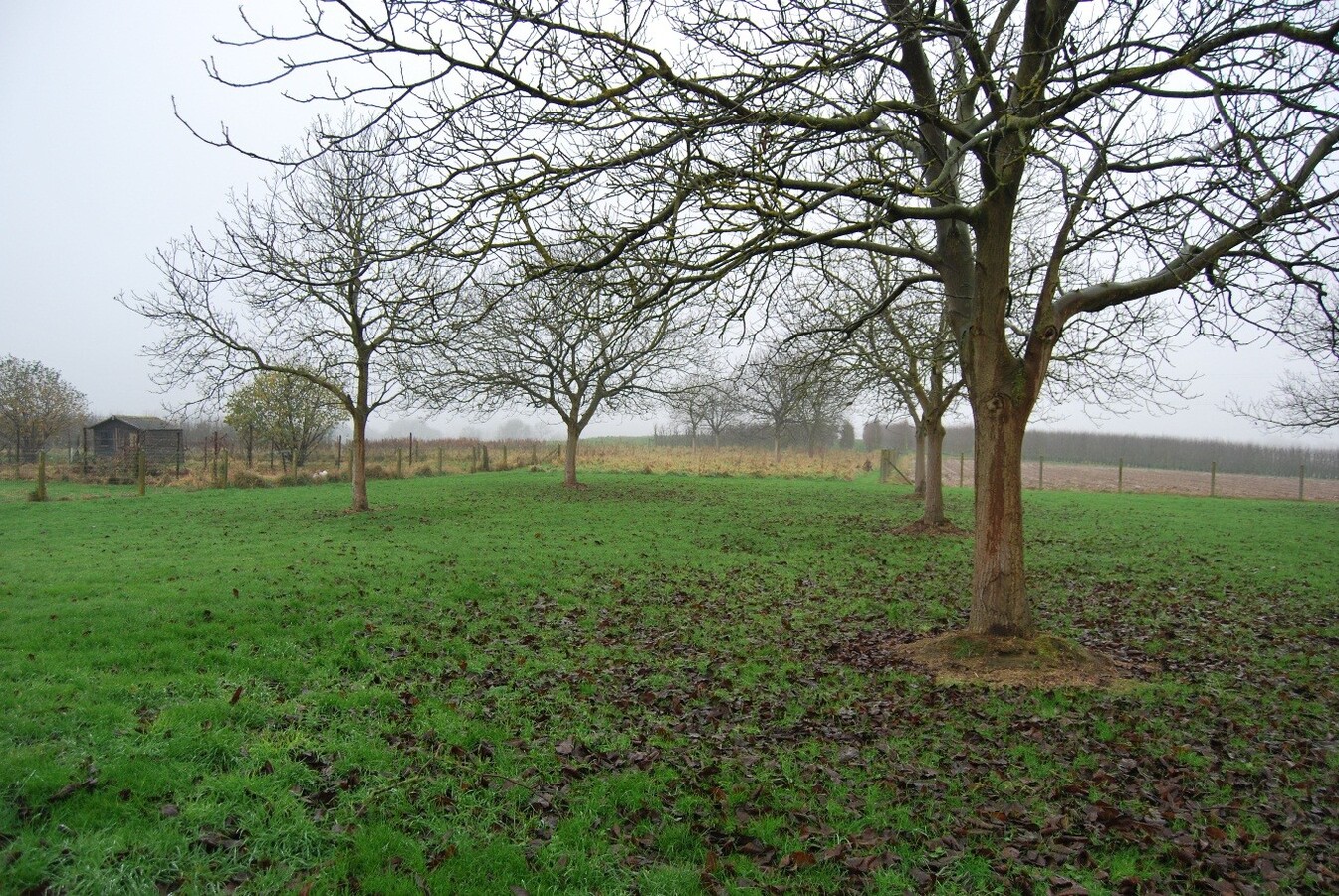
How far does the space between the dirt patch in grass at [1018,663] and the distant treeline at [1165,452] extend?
34.9 m

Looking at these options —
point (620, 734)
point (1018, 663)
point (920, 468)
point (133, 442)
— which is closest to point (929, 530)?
point (920, 468)

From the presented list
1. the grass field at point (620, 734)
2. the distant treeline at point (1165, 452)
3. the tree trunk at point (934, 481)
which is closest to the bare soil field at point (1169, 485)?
the distant treeline at point (1165, 452)

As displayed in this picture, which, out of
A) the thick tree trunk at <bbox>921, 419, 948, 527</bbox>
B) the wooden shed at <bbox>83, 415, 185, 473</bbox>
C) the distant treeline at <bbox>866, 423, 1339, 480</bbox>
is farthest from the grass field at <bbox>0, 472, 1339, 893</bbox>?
the distant treeline at <bbox>866, 423, 1339, 480</bbox>

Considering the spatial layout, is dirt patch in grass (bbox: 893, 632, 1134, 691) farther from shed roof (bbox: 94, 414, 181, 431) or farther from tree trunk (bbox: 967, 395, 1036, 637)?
shed roof (bbox: 94, 414, 181, 431)

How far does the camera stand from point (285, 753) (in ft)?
14.5

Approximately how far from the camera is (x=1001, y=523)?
671 cm

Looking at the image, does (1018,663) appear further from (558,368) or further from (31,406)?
(31,406)

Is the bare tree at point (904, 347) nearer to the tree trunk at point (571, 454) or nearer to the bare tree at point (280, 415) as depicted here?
the tree trunk at point (571, 454)

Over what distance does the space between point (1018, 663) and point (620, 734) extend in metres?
3.87

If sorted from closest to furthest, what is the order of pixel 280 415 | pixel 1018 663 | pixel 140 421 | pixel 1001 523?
pixel 1018 663 → pixel 1001 523 → pixel 280 415 → pixel 140 421

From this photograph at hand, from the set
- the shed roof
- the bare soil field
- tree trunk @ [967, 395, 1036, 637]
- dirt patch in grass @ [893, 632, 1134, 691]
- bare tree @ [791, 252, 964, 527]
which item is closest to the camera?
dirt patch in grass @ [893, 632, 1134, 691]

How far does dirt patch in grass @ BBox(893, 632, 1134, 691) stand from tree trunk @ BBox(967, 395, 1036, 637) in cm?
15

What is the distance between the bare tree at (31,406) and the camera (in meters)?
29.1

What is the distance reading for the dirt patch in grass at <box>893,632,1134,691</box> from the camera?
620 centimetres
